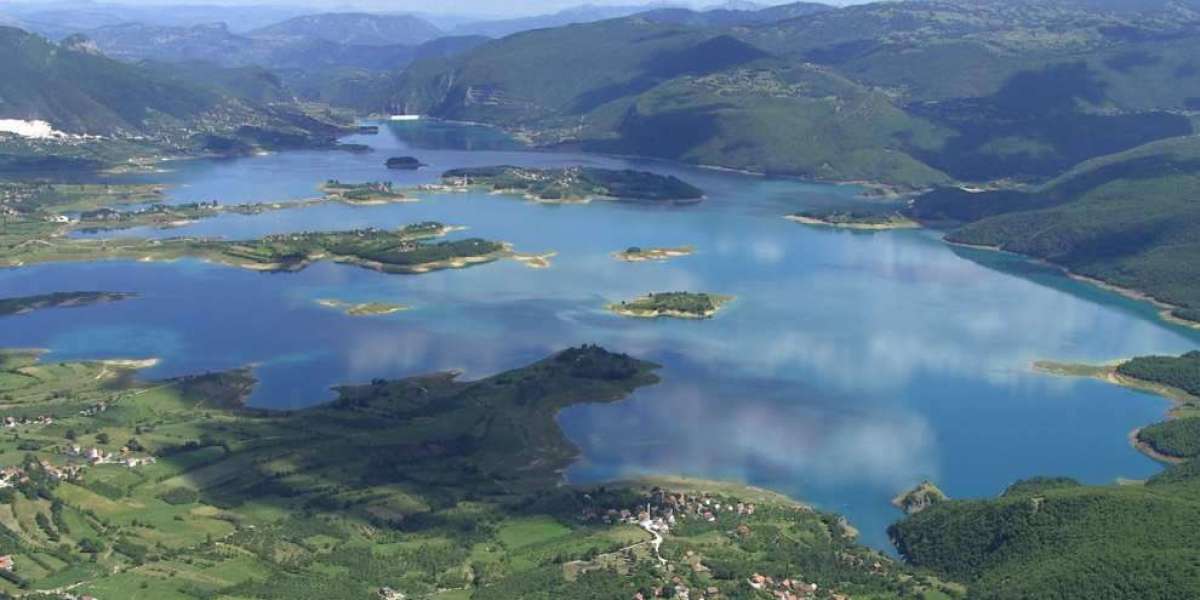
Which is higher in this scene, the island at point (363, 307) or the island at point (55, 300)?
the island at point (363, 307)

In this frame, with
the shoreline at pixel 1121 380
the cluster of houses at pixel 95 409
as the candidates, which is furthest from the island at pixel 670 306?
the cluster of houses at pixel 95 409

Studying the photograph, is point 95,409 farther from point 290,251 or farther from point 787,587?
point 290,251

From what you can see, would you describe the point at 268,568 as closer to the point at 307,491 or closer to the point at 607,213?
the point at 307,491

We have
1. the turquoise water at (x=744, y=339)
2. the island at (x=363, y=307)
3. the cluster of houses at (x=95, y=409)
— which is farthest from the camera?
the island at (x=363, y=307)

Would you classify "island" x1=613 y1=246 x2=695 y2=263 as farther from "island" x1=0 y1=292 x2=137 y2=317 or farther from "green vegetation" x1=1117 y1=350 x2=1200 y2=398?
"green vegetation" x1=1117 y1=350 x2=1200 y2=398

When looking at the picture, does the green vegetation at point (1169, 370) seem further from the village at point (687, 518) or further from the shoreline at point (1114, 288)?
the village at point (687, 518)

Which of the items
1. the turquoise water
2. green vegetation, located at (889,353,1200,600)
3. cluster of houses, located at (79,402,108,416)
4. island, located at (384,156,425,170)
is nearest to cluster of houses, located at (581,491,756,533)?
the turquoise water

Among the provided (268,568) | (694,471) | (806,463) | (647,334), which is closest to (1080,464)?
(806,463)
